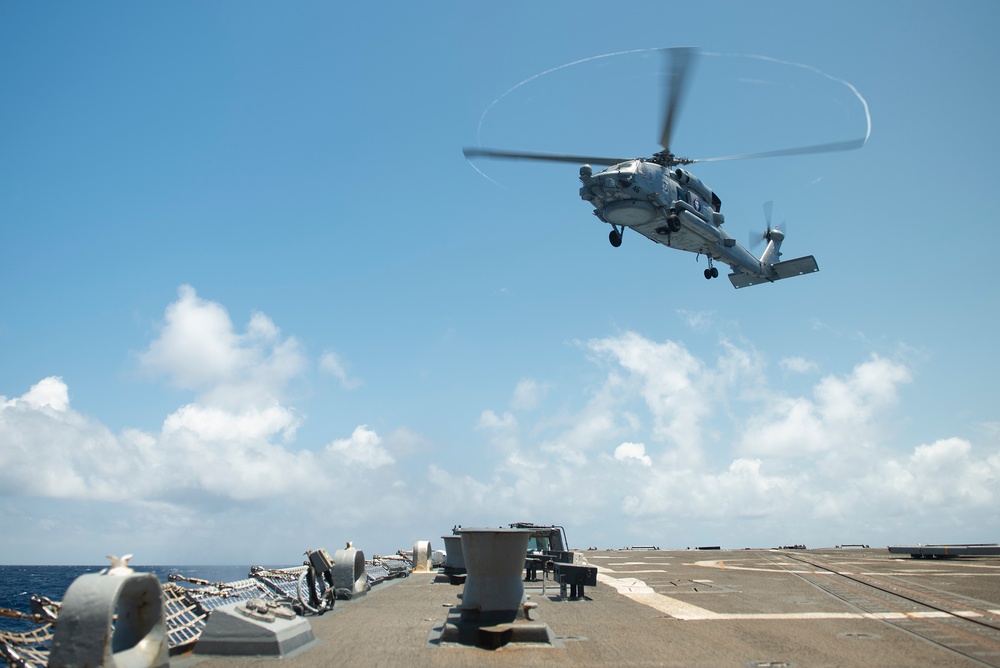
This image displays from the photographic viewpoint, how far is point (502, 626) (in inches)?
454

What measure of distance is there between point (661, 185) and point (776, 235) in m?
22.3

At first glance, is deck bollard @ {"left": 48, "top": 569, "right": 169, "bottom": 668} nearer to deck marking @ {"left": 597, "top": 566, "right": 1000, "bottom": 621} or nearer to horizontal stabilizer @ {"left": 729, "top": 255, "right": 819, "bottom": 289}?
deck marking @ {"left": 597, "top": 566, "right": 1000, "bottom": 621}

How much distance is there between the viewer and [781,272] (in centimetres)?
4419

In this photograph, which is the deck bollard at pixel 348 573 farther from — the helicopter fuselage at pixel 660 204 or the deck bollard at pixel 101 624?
the helicopter fuselage at pixel 660 204

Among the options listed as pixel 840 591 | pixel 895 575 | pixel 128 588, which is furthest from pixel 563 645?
pixel 895 575

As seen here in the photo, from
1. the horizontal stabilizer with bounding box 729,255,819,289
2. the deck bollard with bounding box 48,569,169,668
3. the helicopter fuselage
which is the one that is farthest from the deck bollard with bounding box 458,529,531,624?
the horizontal stabilizer with bounding box 729,255,819,289

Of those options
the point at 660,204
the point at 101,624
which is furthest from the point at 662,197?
the point at 101,624

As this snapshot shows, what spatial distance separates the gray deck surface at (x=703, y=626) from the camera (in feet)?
35.1

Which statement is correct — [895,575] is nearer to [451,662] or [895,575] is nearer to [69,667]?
[451,662]

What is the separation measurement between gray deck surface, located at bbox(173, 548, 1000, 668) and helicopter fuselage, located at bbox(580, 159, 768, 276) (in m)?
16.7

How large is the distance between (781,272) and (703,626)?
34.8m

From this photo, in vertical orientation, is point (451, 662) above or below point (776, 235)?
below

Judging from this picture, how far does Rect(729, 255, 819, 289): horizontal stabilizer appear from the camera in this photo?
142ft

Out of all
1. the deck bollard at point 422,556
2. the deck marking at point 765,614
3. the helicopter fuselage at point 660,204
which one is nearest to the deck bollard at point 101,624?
the deck marking at point 765,614
